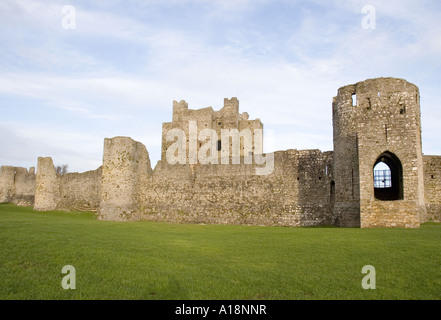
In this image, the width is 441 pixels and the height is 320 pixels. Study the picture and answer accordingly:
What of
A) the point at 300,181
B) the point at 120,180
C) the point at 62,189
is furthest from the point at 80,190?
the point at 300,181

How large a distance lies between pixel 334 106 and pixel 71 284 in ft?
62.1

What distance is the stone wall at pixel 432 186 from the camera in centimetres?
2277

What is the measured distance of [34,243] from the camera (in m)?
12.5

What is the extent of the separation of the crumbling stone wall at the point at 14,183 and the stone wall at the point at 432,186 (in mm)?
40513

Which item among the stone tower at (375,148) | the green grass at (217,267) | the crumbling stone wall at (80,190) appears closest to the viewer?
the green grass at (217,267)

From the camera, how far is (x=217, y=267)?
10.2m

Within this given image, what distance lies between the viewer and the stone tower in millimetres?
19844

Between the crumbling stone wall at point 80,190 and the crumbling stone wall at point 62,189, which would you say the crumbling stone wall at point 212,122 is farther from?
the crumbling stone wall at point 62,189

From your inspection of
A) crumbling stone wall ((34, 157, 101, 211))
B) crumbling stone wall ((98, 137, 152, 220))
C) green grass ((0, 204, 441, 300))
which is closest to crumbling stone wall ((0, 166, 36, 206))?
crumbling stone wall ((34, 157, 101, 211))

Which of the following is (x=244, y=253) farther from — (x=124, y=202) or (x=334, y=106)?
(x=124, y=202)

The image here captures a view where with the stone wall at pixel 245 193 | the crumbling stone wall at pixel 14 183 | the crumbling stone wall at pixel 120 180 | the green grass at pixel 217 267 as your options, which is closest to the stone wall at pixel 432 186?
the stone wall at pixel 245 193

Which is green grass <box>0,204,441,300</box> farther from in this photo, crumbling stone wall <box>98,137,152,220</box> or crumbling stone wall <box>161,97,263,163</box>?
crumbling stone wall <box>161,97,263,163</box>
